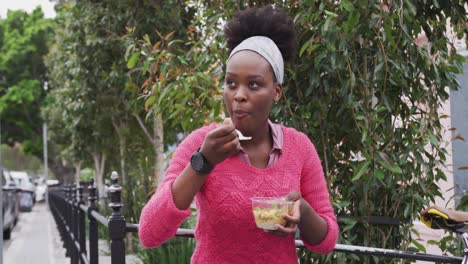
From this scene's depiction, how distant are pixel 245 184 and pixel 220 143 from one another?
7.8 inches

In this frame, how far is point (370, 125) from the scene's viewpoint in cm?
415

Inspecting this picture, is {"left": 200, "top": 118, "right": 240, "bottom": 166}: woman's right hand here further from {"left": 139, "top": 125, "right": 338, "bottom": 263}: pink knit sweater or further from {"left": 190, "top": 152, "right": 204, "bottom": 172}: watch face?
{"left": 139, "top": 125, "right": 338, "bottom": 263}: pink knit sweater

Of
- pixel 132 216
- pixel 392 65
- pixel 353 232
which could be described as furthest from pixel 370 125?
pixel 132 216

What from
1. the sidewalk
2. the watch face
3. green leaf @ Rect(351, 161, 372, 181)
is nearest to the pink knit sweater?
the watch face

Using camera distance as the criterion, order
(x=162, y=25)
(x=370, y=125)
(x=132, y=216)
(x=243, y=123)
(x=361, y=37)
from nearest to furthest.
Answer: (x=243, y=123), (x=370, y=125), (x=361, y=37), (x=132, y=216), (x=162, y=25)

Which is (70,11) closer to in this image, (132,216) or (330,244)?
(132,216)

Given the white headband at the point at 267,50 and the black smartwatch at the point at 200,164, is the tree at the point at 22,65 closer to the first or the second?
the white headband at the point at 267,50

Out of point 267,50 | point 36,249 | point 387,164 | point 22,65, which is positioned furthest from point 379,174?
point 22,65

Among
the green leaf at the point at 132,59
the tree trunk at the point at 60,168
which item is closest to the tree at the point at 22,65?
the tree trunk at the point at 60,168

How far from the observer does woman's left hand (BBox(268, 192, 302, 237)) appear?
203 centimetres

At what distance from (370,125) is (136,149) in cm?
1481

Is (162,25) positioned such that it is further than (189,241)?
Yes

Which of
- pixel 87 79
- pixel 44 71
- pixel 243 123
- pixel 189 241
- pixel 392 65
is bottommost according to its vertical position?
pixel 189 241

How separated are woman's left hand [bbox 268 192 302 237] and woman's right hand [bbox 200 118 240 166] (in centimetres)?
20
